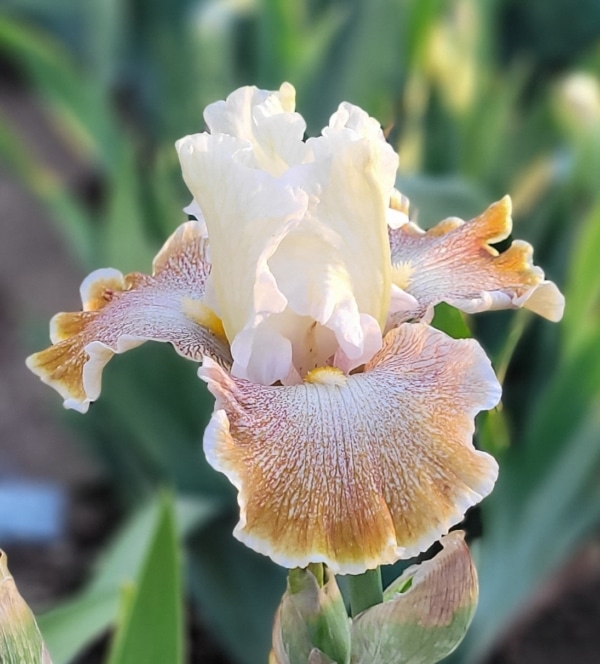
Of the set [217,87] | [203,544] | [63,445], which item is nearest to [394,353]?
[203,544]

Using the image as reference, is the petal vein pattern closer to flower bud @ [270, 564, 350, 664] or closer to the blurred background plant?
flower bud @ [270, 564, 350, 664]

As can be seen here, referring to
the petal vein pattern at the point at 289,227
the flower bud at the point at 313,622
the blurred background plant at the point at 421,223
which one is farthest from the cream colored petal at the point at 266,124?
the blurred background plant at the point at 421,223

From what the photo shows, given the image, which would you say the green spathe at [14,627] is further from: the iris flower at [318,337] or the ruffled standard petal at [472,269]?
the ruffled standard petal at [472,269]

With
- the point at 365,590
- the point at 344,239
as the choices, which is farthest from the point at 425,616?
the point at 344,239

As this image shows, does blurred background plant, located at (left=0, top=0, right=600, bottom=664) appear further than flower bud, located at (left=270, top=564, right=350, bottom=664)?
Yes

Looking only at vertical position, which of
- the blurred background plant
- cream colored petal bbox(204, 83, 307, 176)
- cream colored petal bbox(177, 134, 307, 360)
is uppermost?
cream colored petal bbox(204, 83, 307, 176)

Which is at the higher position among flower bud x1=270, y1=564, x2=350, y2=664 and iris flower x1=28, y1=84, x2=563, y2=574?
iris flower x1=28, y1=84, x2=563, y2=574

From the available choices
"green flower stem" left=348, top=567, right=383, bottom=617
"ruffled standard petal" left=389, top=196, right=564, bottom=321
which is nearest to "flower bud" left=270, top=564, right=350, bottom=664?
"green flower stem" left=348, top=567, right=383, bottom=617
